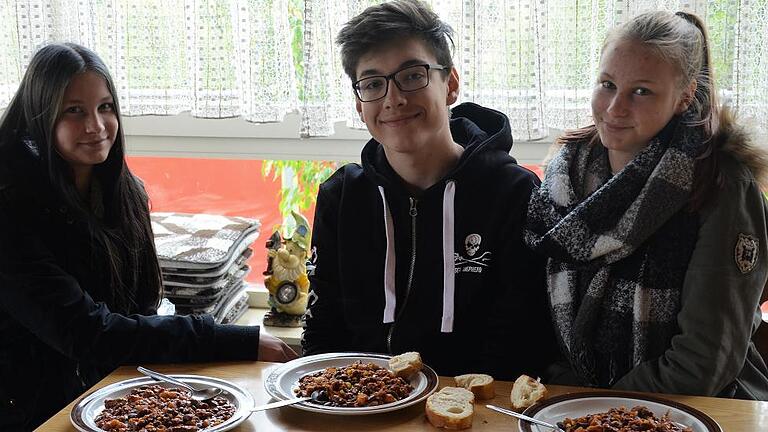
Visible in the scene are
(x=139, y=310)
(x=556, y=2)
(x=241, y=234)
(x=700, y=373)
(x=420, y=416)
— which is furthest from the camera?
(x=241, y=234)

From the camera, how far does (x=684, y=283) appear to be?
1777 millimetres

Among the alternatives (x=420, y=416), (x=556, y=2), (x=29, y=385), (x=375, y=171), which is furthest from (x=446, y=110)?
(x=29, y=385)

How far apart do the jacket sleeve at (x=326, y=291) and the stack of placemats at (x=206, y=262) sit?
0.58 m

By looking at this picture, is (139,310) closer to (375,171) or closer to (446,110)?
(375,171)

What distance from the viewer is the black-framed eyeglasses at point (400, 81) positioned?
1.94 meters

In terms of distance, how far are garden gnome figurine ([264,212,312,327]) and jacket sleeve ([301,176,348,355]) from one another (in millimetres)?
554

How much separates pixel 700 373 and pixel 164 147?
1897mm

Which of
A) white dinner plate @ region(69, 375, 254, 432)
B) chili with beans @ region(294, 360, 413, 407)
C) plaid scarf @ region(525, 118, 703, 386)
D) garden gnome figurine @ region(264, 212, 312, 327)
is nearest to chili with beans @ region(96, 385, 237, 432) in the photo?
white dinner plate @ region(69, 375, 254, 432)

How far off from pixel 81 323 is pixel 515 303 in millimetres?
957

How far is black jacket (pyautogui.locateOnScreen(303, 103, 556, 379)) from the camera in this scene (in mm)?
1968

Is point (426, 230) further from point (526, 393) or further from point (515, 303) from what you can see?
point (526, 393)

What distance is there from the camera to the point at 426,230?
6.57ft

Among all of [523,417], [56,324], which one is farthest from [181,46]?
[523,417]

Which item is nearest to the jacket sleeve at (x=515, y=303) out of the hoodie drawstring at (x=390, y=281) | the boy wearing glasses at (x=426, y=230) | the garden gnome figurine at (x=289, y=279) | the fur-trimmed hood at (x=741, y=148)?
the boy wearing glasses at (x=426, y=230)
